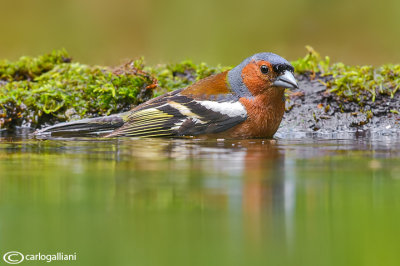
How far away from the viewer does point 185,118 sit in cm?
651

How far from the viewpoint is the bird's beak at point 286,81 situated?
21.2 ft

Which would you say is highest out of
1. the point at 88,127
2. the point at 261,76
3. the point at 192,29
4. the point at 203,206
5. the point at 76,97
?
the point at 192,29

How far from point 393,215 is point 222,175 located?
1310mm

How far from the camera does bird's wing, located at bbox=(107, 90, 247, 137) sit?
254 inches

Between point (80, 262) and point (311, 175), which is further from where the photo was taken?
point (311, 175)

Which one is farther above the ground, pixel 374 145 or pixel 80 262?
pixel 374 145

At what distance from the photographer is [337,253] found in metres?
2.71

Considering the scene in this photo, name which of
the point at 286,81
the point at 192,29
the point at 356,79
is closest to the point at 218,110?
the point at 286,81

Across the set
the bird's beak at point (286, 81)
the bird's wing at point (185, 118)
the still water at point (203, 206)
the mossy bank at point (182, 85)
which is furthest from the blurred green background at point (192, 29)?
the still water at point (203, 206)

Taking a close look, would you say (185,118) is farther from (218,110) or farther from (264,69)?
(264,69)

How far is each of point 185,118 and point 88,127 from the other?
3.42 ft

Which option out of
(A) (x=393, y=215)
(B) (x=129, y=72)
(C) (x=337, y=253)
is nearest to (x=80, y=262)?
(C) (x=337, y=253)

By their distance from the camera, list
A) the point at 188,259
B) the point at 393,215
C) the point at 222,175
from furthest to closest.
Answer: the point at 222,175 → the point at 393,215 → the point at 188,259

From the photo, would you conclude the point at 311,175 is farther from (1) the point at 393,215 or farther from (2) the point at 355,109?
(2) the point at 355,109
